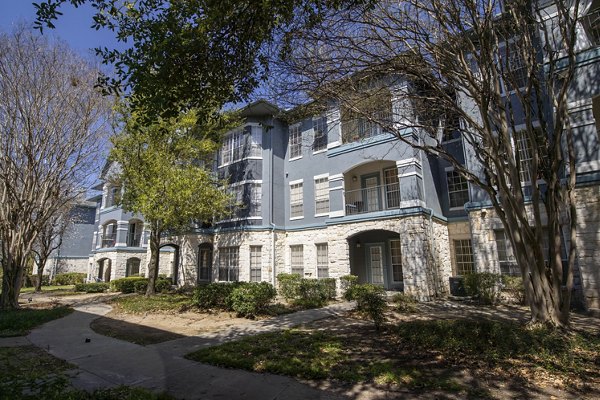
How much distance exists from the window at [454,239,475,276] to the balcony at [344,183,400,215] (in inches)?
153

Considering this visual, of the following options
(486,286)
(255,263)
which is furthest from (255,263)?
(486,286)

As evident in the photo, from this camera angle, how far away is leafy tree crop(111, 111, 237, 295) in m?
15.8

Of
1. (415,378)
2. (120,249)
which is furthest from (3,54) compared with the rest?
(120,249)

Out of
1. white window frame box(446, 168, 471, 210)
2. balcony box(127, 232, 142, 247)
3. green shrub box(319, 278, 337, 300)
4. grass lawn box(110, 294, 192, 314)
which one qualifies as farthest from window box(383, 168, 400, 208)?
balcony box(127, 232, 142, 247)

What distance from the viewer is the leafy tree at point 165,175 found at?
52.0 feet

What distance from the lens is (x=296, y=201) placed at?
70.6 feet

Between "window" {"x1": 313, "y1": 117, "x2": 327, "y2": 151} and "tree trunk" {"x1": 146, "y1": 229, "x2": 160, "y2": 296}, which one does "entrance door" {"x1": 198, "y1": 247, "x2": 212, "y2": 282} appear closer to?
"tree trunk" {"x1": 146, "y1": 229, "x2": 160, "y2": 296}

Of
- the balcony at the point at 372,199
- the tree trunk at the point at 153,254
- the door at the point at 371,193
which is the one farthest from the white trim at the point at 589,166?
the tree trunk at the point at 153,254

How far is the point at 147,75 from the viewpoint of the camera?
17.3 feet

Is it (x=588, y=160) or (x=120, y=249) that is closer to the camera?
(x=588, y=160)

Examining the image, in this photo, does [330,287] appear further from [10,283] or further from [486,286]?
[10,283]

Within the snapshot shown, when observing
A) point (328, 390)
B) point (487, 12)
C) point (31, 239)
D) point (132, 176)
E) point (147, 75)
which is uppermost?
point (487, 12)

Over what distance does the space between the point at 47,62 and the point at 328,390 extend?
15532mm

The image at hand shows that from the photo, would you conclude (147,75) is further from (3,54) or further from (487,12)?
(3,54)
